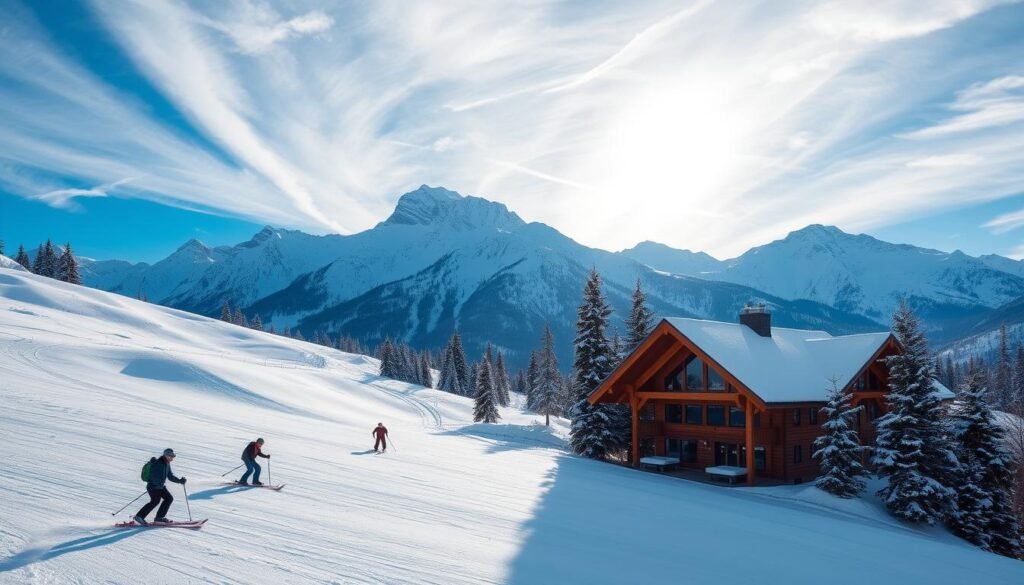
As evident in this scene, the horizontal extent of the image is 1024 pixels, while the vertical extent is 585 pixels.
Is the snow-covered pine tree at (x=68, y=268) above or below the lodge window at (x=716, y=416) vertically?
above

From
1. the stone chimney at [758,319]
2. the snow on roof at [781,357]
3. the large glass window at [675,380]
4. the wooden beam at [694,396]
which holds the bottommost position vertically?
the wooden beam at [694,396]

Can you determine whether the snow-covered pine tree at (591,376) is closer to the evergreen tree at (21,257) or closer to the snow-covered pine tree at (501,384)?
the snow-covered pine tree at (501,384)

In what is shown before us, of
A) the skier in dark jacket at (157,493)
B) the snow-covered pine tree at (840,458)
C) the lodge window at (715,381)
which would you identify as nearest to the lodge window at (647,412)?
the lodge window at (715,381)

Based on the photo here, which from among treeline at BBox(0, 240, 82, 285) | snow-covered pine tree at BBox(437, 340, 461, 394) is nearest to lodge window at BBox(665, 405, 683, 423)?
snow-covered pine tree at BBox(437, 340, 461, 394)

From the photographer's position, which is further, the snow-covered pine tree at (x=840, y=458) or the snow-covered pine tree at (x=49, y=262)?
the snow-covered pine tree at (x=49, y=262)

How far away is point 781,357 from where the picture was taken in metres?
28.4

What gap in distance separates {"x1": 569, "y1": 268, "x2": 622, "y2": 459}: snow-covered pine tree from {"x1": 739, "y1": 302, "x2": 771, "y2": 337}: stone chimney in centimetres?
716

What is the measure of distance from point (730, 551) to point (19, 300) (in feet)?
209

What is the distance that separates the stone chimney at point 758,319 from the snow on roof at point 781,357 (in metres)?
0.38

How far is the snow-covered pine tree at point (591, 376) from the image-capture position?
32375mm

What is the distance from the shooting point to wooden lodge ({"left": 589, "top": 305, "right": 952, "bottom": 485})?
83.4ft

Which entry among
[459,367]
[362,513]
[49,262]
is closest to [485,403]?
[459,367]

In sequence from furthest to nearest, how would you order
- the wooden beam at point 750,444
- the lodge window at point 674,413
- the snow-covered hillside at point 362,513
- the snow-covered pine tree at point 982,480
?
the lodge window at point 674,413 → the wooden beam at point 750,444 → the snow-covered pine tree at point 982,480 → the snow-covered hillside at point 362,513

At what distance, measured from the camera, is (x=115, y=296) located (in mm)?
69500
